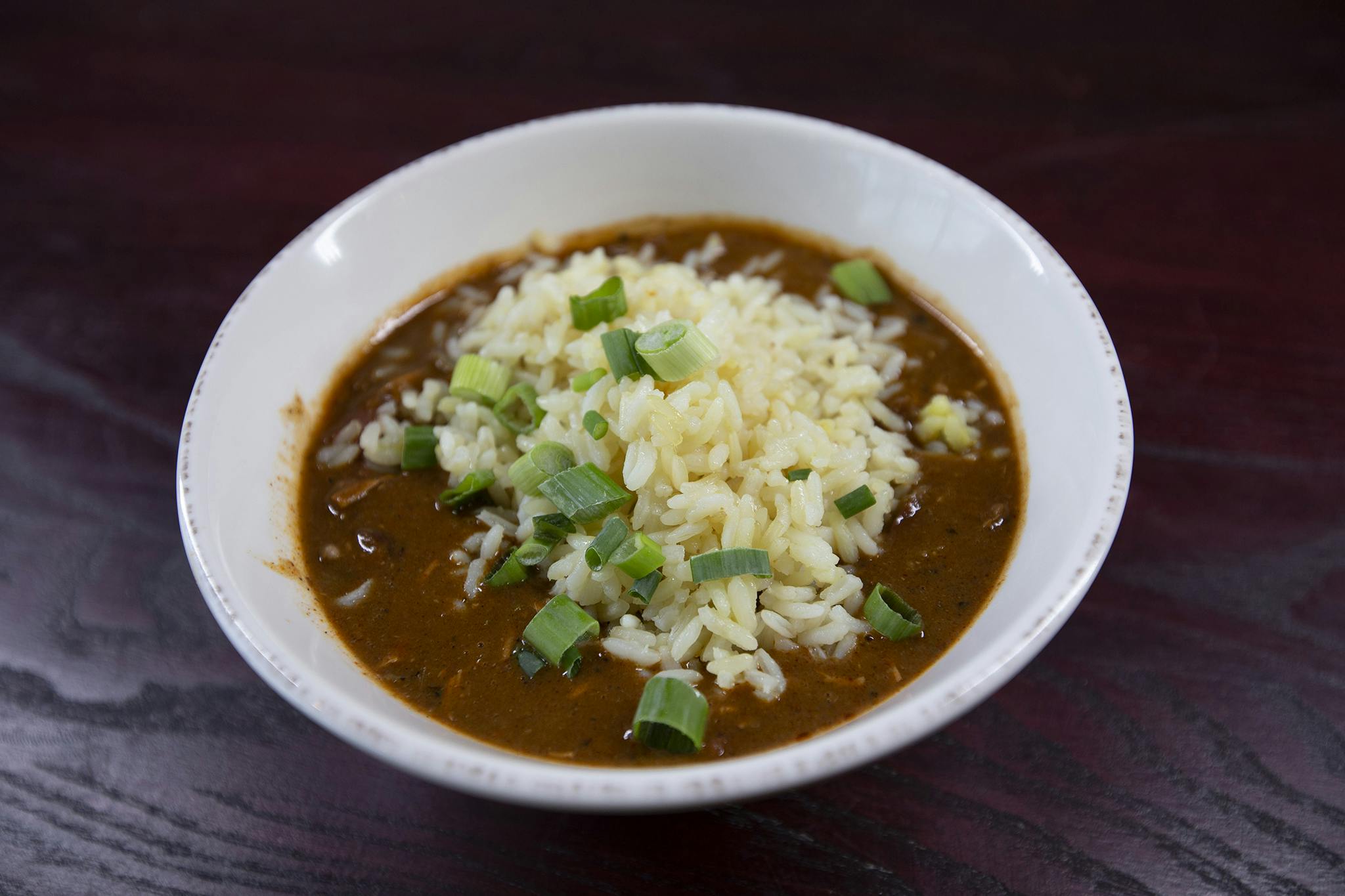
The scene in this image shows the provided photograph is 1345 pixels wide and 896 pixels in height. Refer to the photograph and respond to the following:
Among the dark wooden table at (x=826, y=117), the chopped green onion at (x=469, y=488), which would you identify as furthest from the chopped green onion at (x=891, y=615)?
the chopped green onion at (x=469, y=488)

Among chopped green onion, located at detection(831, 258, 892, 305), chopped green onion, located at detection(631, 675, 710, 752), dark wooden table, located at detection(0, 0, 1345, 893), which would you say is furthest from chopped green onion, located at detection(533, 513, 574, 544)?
chopped green onion, located at detection(831, 258, 892, 305)

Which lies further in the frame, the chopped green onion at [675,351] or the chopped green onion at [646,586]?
the chopped green onion at [675,351]

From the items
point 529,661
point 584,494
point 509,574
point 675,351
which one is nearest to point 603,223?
point 675,351

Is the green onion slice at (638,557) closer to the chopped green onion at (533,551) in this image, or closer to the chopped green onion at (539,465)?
the chopped green onion at (533,551)

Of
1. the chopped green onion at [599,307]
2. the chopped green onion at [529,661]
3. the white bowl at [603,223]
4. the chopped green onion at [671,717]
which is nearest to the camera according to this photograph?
the white bowl at [603,223]

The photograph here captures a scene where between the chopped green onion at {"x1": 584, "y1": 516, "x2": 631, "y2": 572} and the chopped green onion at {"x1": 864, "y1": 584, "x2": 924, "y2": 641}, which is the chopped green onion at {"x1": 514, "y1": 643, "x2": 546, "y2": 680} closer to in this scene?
the chopped green onion at {"x1": 584, "y1": 516, "x2": 631, "y2": 572}

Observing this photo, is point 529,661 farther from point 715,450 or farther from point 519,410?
point 519,410

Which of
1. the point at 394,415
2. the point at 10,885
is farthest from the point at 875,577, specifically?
the point at 10,885
